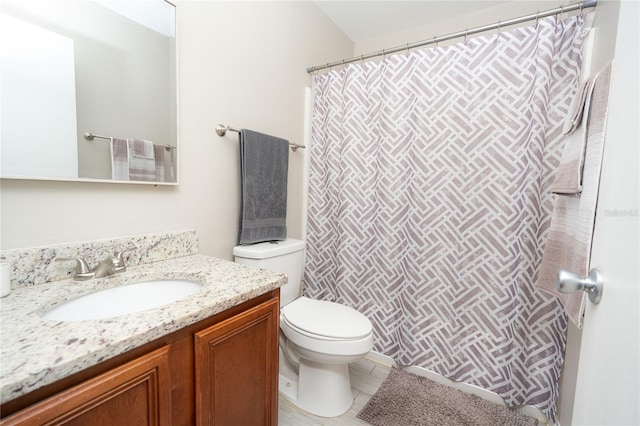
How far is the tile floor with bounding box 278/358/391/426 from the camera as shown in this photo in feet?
4.40

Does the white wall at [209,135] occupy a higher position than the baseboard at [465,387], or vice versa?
the white wall at [209,135]

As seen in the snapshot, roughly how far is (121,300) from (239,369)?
0.45 metres

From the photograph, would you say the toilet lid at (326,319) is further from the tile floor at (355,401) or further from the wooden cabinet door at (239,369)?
the tile floor at (355,401)

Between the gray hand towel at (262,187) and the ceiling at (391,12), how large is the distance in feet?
3.59

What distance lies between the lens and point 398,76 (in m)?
1.63

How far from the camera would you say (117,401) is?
23.0 inches

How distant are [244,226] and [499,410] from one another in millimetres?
1587

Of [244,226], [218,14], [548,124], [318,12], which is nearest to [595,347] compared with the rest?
[548,124]

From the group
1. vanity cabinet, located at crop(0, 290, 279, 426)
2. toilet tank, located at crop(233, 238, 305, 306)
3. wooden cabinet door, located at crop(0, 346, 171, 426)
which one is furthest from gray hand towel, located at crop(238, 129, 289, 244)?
wooden cabinet door, located at crop(0, 346, 171, 426)

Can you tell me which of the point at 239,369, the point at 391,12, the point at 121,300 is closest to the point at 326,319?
the point at 239,369

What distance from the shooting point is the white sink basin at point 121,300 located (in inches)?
31.6

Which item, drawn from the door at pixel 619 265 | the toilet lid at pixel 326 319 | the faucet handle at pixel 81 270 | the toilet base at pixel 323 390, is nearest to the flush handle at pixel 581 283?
the door at pixel 619 265

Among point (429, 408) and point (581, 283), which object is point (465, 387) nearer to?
point (429, 408)

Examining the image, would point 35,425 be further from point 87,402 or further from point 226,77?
point 226,77
